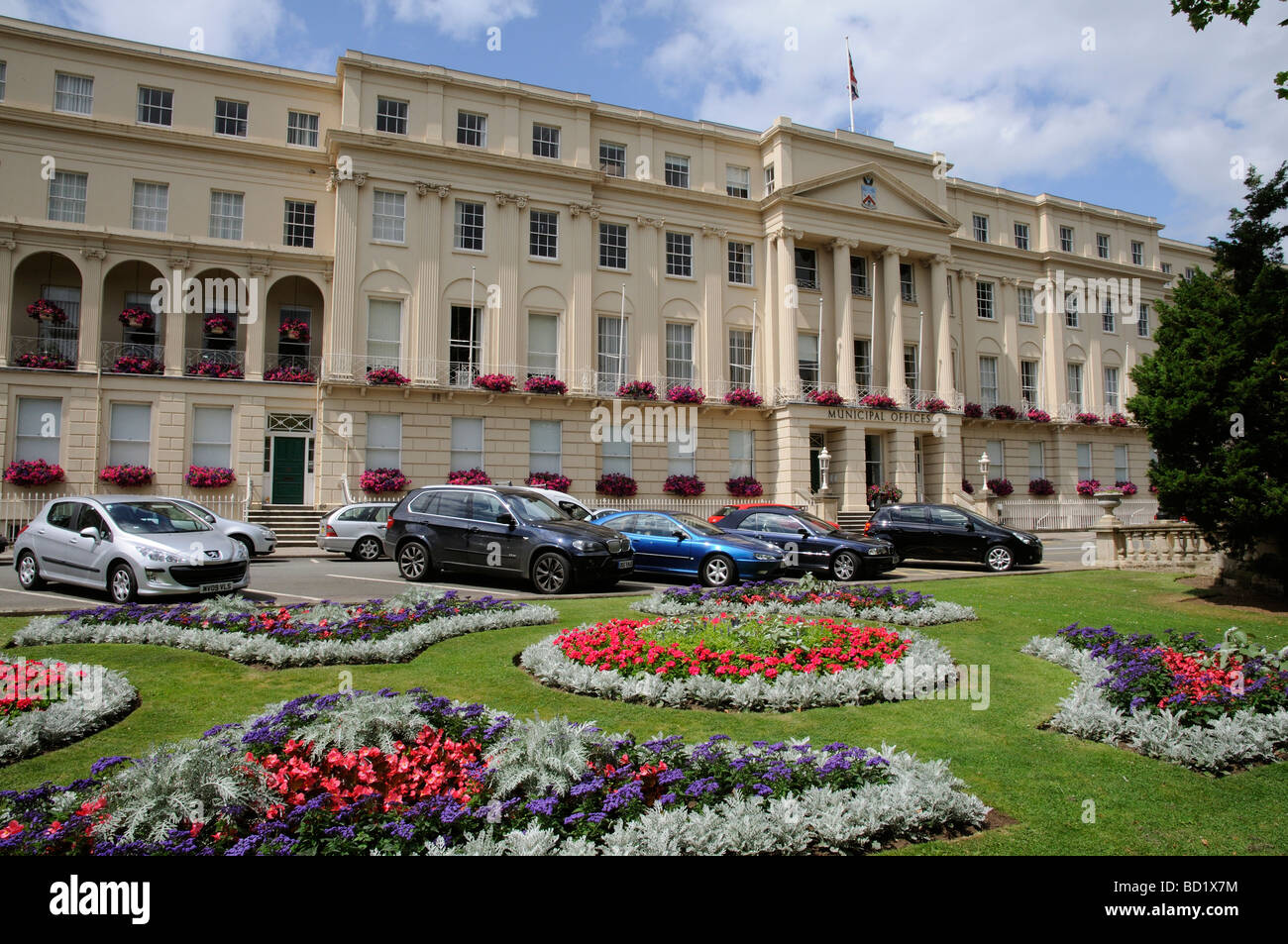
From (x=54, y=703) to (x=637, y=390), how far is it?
2520 cm

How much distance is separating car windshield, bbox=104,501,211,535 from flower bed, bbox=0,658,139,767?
586cm

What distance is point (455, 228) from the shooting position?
28703 mm

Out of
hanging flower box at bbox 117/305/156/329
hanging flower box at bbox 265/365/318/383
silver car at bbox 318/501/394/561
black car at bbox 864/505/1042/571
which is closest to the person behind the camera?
black car at bbox 864/505/1042/571

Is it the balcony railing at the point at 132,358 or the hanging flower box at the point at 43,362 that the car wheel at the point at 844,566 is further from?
the hanging flower box at the point at 43,362

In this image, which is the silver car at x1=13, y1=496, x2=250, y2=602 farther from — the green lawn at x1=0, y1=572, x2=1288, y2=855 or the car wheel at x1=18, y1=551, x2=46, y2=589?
the green lawn at x1=0, y1=572, x2=1288, y2=855

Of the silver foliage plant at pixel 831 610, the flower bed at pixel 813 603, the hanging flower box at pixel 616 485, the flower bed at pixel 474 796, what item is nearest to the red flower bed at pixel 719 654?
the silver foliage plant at pixel 831 610

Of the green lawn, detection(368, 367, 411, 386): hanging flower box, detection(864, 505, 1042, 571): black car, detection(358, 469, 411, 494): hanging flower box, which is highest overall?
detection(368, 367, 411, 386): hanging flower box

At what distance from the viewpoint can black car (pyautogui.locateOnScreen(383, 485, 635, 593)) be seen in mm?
13875

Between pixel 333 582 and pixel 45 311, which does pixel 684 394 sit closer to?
pixel 333 582

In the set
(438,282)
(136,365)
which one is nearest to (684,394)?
(438,282)

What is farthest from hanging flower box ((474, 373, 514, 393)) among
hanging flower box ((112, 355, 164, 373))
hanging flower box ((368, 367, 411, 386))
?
hanging flower box ((112, 355, 164, 373))

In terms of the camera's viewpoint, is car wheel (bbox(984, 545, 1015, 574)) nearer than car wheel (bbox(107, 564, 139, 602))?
No

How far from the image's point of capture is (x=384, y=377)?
26.6 m

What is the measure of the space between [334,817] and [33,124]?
32.1 meters
